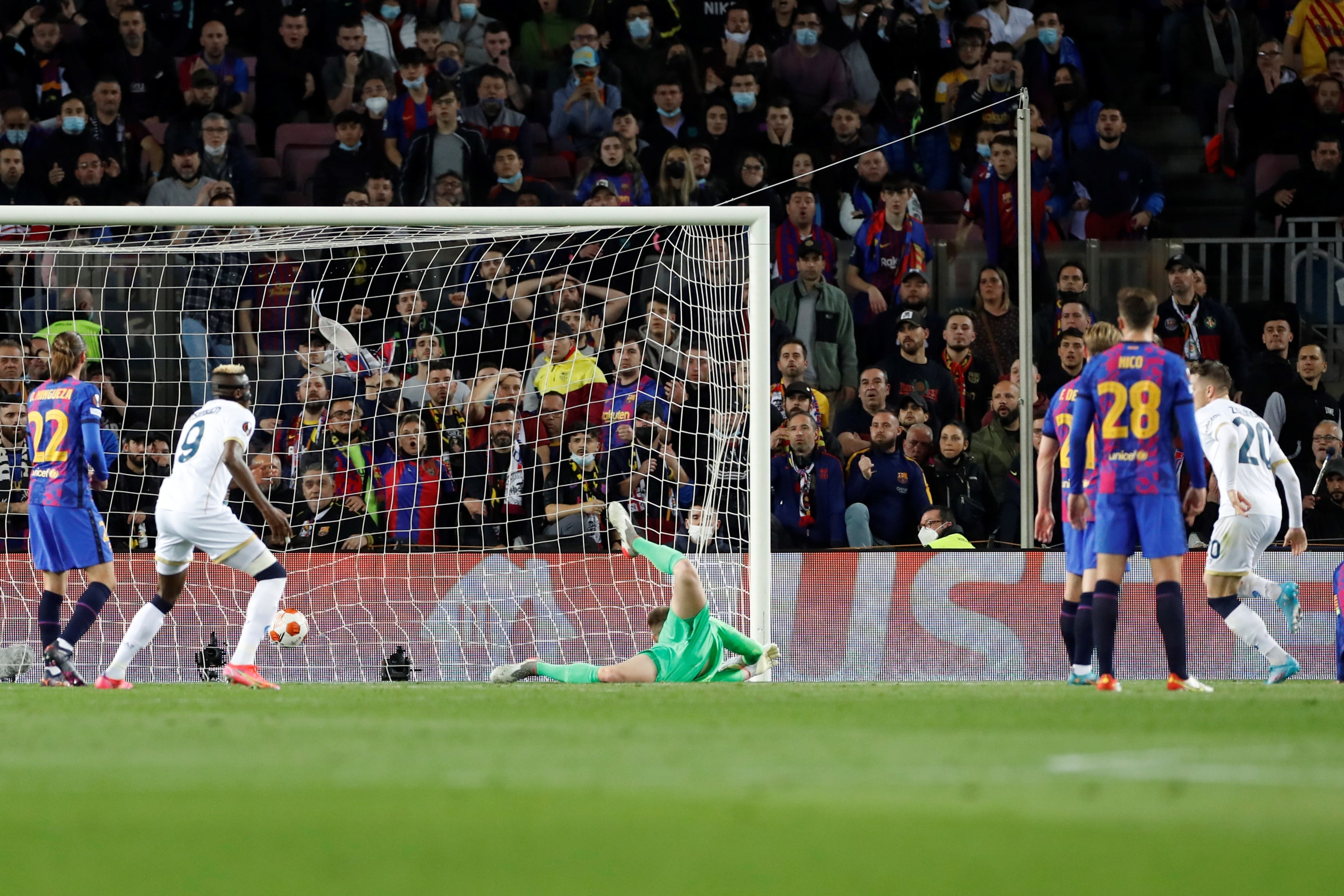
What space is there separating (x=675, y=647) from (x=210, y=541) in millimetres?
2672

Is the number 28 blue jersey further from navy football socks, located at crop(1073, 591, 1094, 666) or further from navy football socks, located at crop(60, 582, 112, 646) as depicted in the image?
navy football socks, located at crop(60, 582, 112, 646)

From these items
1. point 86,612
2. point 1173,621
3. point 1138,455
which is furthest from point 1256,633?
point 86,612

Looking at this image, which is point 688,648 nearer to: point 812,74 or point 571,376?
point 571,376

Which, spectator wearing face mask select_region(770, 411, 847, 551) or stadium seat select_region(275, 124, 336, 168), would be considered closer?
spectator wearing face mask select_region(770, 411, 847, 551)

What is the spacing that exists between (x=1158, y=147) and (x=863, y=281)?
4111 millimetres

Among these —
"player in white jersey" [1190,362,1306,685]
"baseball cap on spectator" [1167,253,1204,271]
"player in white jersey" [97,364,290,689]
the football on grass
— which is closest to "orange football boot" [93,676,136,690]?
"player in white jersey" [97,364,290,689]

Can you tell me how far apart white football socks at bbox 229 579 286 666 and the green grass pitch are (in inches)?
88.6

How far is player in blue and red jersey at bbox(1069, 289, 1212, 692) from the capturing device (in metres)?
7.79

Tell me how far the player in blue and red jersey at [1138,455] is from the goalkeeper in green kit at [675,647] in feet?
8.10

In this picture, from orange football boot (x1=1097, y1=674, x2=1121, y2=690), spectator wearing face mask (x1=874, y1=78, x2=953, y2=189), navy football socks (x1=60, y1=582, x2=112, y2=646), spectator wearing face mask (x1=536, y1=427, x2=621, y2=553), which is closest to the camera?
orange football boot (x1=1097, y1=674, x2=1121, y2=690)

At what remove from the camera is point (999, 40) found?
16.1 m

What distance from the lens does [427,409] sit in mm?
12055

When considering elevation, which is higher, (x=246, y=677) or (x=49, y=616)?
(x=49, y=616)

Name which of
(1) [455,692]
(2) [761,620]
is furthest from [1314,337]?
(1) [455,692]
